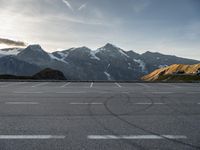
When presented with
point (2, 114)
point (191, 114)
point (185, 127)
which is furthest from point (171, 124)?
point (2, 114)

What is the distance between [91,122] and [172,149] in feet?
9.30

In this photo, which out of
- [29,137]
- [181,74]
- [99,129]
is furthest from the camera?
[181,74]

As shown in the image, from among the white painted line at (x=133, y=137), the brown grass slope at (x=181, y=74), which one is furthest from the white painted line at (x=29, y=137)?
the brown grass slope at (x=181, y=74)

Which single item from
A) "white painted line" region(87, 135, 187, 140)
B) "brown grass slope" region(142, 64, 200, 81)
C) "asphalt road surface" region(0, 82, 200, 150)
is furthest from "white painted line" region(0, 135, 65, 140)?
"brown grass slope" region(142, 64, 200, 81)

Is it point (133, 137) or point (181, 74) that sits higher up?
point (181, 74)

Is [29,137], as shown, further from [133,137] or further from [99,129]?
[133,137]

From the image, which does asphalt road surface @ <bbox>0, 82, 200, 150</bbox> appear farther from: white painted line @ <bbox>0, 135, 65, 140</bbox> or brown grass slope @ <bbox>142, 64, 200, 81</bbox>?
brown grass slope @ <bbox>142, 64, 200, 81</bbox>

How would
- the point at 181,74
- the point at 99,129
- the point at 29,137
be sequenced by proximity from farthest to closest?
the point at 181,74
the point at 99,129
the point at 29,137

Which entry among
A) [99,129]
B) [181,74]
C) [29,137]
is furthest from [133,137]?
[181,74]

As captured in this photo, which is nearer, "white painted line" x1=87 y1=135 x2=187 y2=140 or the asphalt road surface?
the asphalt road surface

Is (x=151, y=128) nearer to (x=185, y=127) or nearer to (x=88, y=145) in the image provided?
(x=185, y=127)

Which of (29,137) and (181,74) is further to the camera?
(181,74)

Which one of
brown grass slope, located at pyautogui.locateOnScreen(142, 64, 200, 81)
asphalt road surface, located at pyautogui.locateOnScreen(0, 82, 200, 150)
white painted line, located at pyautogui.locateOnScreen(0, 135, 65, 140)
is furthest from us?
brown grass slope, located at pyautogui.locateOnScreen(142, 64, 200, 81)

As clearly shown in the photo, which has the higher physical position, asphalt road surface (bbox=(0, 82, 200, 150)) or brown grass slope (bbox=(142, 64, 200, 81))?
brown grass slope (bbox=(142, 64, 200, 81))
